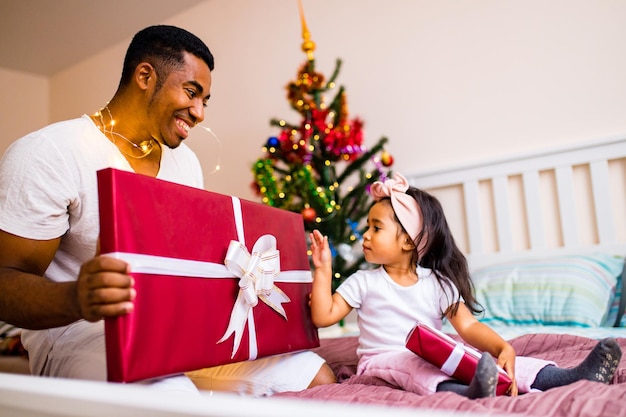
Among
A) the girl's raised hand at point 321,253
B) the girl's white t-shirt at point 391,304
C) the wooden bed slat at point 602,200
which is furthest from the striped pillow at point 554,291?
the girl's raised hand at point 321,253

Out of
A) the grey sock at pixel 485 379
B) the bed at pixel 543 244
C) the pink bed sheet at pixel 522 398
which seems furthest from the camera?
the bed at pixel 543 244

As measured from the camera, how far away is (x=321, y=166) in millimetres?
2271

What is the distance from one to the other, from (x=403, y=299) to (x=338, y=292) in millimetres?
147

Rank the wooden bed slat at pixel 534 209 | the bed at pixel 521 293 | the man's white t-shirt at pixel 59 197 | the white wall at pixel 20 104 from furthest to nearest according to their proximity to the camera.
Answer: the white wall at pixel 20 104 → the wooden bed slat at pixel 534 209 → the man's white t-shirt at pixel 59 197 → the bed at pixel 521 293

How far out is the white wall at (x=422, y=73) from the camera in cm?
205

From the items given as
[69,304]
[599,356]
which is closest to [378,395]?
[599,356]

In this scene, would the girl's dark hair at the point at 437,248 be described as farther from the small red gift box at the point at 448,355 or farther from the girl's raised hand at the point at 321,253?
the small red gift box at the point at 448,355

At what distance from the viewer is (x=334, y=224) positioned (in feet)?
6.97

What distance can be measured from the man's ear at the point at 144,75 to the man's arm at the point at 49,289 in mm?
359

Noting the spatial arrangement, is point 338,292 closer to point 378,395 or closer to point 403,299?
point 403,299

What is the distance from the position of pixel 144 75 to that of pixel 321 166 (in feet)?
4.02

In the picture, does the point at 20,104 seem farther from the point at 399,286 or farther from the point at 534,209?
the point at 534,209

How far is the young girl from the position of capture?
1142mm

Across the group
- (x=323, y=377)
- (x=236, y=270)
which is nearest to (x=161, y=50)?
(x=236, y=270)
